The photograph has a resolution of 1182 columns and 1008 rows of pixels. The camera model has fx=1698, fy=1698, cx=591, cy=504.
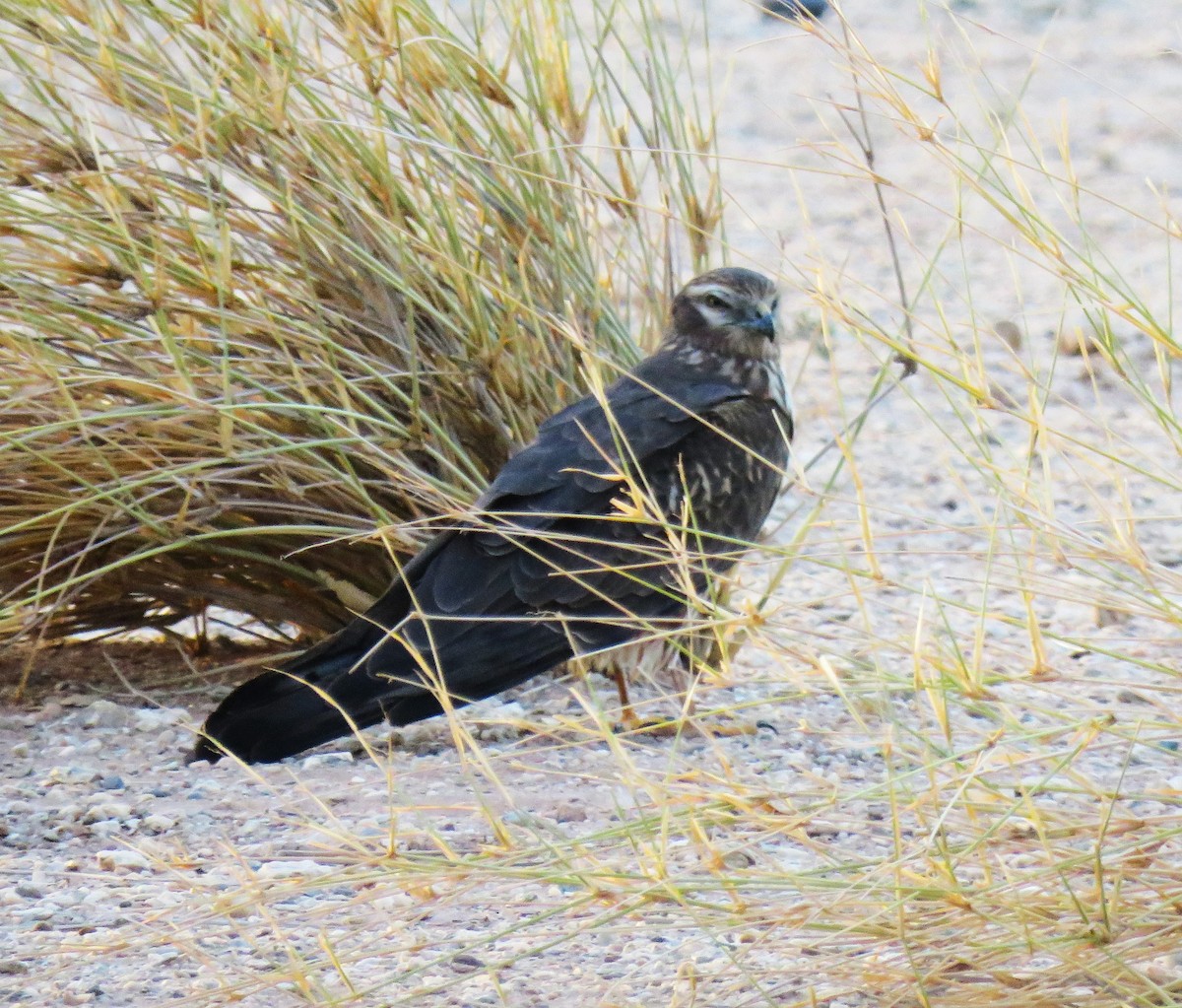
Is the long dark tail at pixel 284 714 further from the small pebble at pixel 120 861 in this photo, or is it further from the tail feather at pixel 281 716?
the small pebble at pixel 120 861

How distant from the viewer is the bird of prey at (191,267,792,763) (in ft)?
10.6

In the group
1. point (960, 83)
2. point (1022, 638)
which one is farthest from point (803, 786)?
point (960, 83)

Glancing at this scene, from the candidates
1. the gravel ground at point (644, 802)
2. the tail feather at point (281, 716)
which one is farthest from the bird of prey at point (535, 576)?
the gravel ground at point (644, 802)

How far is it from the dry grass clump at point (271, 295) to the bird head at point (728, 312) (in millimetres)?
161

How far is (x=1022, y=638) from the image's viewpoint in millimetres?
3883

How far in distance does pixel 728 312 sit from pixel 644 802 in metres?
1.28

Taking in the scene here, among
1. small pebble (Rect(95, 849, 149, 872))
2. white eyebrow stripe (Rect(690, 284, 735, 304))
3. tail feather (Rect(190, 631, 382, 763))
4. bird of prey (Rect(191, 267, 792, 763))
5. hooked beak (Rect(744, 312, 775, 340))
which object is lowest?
small pebble (Rect(95, 849, 149, 872))

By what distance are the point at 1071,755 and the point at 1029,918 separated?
0.77 feet

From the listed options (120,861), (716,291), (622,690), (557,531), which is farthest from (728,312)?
(120,861)

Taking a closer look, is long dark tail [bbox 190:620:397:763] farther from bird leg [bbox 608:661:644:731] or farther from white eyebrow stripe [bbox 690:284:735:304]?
white eyebrow stripe [bbox 690:284:735:304]

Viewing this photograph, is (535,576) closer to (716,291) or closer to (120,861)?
(716,291)

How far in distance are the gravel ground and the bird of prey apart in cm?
12

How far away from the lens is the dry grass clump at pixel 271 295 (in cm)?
323

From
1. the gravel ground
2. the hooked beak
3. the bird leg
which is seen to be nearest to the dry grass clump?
the hooked beak
